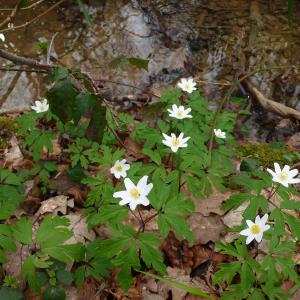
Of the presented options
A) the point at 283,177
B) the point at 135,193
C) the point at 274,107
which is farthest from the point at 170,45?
the point at 135,193

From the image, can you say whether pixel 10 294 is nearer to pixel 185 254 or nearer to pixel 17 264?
pixel 17 264

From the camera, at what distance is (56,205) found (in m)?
2.61

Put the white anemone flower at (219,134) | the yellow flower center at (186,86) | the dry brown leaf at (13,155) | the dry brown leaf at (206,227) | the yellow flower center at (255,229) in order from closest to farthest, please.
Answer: the yellow flower center at (255,229)
the dry brown leaf at (206,227)
the white anemone flower at (219,134)
the dry brown leaf at (13,155)
the yellow flower center at (186,86)

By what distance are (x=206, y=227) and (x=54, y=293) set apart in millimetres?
1054

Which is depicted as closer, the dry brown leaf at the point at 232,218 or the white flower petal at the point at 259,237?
the white flower petal at the point at 259,237

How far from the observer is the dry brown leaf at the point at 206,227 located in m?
2.40

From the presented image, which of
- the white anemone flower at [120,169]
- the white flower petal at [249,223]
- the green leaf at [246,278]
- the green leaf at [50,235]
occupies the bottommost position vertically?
the green leaf at [246,278]

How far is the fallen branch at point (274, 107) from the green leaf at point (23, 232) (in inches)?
109

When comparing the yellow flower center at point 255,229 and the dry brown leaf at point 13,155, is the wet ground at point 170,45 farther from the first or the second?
the yellow flower center at point 255,229

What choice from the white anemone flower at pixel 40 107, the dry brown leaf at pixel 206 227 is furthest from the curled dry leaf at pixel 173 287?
the white anemone flower at pixel 40 107

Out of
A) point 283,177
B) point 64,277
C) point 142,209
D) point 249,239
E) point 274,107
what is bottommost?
point 274,107

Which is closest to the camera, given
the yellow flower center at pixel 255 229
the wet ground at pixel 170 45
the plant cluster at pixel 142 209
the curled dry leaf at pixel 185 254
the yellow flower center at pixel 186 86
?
the plant cluster at pixel 142 209

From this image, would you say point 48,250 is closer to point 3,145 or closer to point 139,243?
point 139,243

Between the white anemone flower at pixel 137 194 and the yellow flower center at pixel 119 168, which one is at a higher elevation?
the white anemone flower at pixel 137 194
